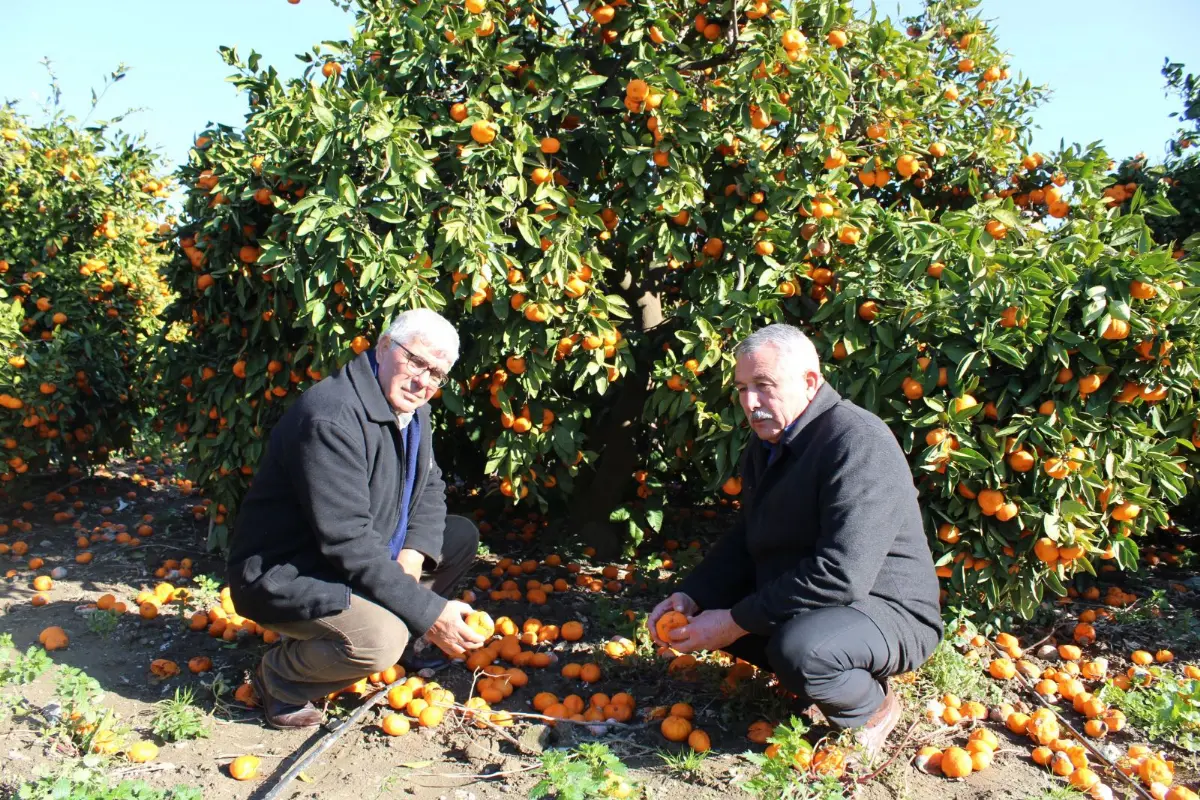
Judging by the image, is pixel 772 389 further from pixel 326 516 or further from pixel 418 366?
pixel 326 516

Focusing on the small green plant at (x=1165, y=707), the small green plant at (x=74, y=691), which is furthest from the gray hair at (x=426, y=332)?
the small green plant at (x=1165, y=707)

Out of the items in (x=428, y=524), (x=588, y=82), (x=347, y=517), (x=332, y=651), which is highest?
(x=588, y=82)

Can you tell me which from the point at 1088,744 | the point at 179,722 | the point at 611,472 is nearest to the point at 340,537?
the point at 179,722

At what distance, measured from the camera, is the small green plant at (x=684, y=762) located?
2.57 meters

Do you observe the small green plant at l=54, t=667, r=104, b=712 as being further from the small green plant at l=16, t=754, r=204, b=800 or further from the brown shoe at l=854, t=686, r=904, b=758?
the brown shoe at l=854, t=686, r=904, b=758

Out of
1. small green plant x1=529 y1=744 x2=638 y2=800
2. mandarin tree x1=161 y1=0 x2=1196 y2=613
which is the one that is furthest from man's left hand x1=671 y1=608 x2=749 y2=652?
mandarin tree x1=161 y1=0 x2=1196 y2=613

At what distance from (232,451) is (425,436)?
1250 millimetres

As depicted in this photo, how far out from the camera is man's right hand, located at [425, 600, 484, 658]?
8.79ft

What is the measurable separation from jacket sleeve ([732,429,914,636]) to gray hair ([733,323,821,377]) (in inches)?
9.9

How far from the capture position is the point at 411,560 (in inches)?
119

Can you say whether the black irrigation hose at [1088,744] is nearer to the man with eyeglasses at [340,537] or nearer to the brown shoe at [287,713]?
the man with eyeglasses at [340,537]

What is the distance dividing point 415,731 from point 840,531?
4.83 feet

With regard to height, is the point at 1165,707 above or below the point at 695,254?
below

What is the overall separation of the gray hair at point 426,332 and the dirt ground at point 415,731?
1.20 meters
